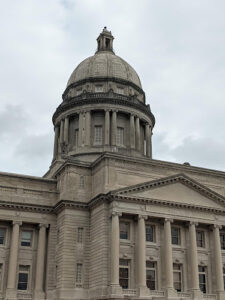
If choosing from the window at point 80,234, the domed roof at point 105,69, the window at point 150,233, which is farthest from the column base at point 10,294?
the domed roof at point 105,69

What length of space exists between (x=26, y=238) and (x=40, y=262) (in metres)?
2.91

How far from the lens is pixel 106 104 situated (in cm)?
5372

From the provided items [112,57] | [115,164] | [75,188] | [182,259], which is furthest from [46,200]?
[112,57]

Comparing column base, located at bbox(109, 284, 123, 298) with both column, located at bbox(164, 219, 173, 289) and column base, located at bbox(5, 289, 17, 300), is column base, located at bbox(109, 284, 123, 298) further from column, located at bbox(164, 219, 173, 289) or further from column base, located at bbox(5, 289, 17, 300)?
column base, located at bbox(5, 289, 17, 300)

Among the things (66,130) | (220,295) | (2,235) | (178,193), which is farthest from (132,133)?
(220,295)

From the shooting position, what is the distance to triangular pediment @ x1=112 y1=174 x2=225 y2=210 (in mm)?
38406

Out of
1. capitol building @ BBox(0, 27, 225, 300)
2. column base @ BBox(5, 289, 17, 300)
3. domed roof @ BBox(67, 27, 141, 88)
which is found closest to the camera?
capitol building @ BBox(0, 27, 225, 300)

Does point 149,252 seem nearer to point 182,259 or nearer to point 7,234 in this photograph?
point 182,259

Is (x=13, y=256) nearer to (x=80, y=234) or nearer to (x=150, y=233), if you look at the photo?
(x=80, y=234)

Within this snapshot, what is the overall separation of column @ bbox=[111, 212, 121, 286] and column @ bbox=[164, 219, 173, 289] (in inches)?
185

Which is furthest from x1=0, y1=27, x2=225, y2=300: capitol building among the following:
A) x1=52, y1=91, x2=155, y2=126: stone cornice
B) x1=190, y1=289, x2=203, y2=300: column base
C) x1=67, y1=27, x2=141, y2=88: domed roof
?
x1=67, y1=27, x2=141, y2=88: domed roof

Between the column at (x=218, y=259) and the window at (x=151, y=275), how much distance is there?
5920 mm

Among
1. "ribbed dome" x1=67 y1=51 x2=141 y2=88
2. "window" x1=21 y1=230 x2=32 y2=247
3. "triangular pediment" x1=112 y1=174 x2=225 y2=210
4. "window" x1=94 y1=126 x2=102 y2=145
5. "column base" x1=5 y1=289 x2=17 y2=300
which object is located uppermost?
"ribbed dome" x1=67 y1=51 x2=141 y2=88

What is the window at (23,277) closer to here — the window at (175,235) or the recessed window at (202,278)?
the window at (175,235)
